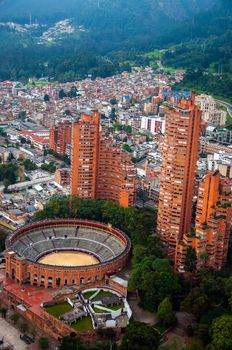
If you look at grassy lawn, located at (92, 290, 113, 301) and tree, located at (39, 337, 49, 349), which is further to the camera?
grassy lawn, located at (92, 290, 113, 301)

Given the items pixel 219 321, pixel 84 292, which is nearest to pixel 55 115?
pixel 84 292

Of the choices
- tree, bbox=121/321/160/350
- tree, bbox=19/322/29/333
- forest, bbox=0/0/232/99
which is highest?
forest, bbox=0/0/232/99

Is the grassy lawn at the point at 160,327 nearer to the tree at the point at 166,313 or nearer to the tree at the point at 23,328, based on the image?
the tree at the point at 166,313

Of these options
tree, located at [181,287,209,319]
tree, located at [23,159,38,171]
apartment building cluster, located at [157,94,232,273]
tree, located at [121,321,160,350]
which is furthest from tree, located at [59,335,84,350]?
tree, located at [23,159,38,171]

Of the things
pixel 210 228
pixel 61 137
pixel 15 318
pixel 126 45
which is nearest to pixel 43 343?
pixel 15 318

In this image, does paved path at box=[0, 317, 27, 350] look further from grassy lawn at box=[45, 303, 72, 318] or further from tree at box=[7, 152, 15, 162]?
tree at box=[7, 152, 15, 162]

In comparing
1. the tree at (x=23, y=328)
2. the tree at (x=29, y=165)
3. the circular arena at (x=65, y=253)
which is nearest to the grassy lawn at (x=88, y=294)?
the circular arena at (x=65, y=253)

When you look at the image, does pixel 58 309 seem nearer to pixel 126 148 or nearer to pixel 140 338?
pixel 140 338
